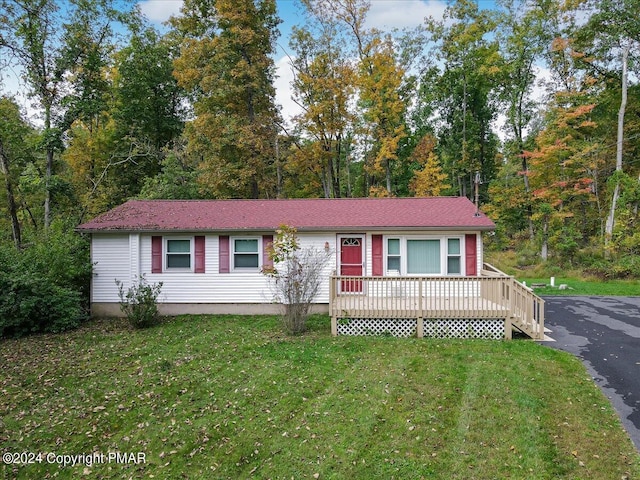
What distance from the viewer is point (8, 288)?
9.62m

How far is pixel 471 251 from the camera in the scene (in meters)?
11.1

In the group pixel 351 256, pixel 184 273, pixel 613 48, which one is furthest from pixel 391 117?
pixel 184 273

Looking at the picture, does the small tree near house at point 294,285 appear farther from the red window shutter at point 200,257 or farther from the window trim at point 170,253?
the window trim at point 170,253

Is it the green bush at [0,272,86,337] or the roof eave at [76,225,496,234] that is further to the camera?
the roof eave at [76,225,496,234]

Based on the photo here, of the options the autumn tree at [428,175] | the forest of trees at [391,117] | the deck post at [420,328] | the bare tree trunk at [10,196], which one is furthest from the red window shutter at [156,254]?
the autumn tree at [428,175]

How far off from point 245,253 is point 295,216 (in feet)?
6.57

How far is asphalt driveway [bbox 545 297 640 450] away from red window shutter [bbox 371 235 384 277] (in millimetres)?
4696

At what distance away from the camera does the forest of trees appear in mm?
20016

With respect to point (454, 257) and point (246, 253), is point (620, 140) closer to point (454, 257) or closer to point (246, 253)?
point (454, 257)

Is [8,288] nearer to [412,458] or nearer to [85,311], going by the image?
[85,311]

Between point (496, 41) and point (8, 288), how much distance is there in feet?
94.2

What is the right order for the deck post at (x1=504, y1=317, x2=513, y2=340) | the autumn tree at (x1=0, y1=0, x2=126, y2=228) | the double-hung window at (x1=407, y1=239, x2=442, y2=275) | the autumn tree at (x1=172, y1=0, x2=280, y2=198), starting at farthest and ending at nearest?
1. the autumn tree at (x1=172, y1=0, x2=280, y2=198)
2. the autumn tree at (x1=0, y1=0, x2=126, y2=228)
3. the double-hung window at (x1=407, y1=239, x2=442, y2=275)
4. the deck post at (x1=504, y1=317, x2=513, y2=340)

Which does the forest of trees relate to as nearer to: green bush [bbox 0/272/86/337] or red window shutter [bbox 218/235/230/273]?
green bush [bbox 0/272/86/337]

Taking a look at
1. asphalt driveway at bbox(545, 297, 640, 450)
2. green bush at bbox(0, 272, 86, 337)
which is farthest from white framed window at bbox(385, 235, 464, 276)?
green bush at bbox(0, 272, 86, 337)
